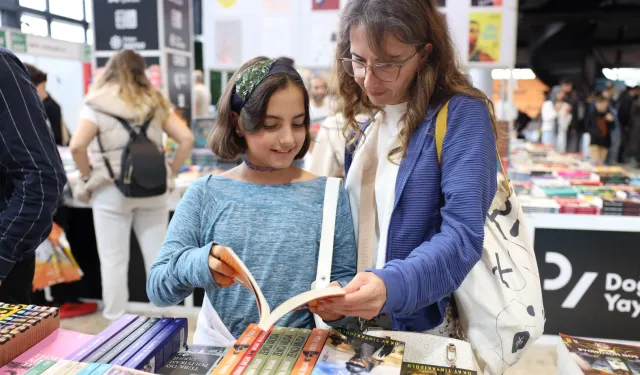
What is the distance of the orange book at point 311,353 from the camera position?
878 millimetres

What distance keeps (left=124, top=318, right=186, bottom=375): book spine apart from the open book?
0.55ft

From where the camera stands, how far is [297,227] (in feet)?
4.21

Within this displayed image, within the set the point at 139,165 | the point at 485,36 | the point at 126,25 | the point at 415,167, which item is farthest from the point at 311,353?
the point at 126,25

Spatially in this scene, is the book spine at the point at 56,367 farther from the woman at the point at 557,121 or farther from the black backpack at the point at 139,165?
the woman at the point at 557,121

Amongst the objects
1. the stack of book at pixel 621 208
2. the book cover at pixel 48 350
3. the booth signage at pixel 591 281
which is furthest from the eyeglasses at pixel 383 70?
the stack of book at pixel 621 208

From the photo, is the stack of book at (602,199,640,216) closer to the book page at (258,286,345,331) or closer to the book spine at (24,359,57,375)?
the book page at (258,286,345,331)

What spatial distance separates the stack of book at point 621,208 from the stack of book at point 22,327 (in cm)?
309

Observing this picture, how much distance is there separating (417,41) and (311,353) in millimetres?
662

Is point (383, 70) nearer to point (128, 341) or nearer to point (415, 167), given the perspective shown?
point (415, 167)

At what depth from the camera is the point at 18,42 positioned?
5.24 m

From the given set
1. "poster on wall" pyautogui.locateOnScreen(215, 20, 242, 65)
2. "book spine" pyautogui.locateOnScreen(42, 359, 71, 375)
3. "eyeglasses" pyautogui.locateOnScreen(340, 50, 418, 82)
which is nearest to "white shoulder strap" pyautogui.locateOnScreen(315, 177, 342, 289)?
"eyeglasses" pyautogui.locateOnScreen(340, 50, 418, 82)

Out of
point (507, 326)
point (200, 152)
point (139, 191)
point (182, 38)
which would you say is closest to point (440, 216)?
point (507, 326)

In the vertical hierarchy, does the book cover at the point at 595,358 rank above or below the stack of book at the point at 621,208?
above

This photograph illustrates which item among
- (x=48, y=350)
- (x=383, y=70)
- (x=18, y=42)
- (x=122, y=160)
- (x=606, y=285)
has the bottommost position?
(x=606, y=285)
